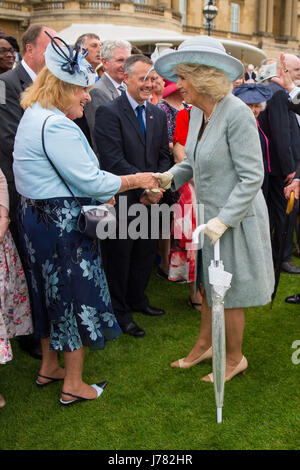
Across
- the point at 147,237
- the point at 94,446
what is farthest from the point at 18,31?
the point at 94,446

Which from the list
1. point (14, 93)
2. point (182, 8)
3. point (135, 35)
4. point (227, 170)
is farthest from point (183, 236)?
point (182, 8)

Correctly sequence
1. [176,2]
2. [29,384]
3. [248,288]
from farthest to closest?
1. [176,2]
2. [29,384]
3. [248,288]

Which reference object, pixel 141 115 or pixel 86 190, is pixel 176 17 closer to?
pixel 141 115

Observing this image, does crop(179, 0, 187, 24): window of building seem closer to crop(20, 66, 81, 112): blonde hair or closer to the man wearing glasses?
the man wearing glasses

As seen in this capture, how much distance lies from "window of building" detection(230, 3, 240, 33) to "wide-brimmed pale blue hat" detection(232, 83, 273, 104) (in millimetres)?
38710

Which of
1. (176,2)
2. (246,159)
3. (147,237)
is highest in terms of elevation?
(176,2)

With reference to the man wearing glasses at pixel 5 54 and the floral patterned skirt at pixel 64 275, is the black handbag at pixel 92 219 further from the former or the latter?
the man wearing glasses at pixel 5 54

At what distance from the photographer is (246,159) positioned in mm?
2484

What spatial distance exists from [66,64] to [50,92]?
0.18 m

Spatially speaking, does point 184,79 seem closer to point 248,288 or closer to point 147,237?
point 248,288

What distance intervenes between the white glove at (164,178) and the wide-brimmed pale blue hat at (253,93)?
5.70 ft

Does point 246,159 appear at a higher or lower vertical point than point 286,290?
higher

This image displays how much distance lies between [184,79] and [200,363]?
2.05 metres

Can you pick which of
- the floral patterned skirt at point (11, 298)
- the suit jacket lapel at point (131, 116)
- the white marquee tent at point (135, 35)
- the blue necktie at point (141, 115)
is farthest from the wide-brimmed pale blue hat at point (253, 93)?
the white marquee tent at point (135, 35)
